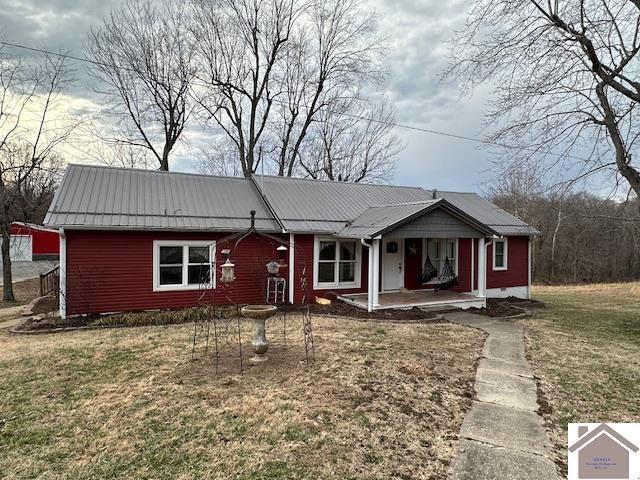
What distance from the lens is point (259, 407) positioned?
14.9ft

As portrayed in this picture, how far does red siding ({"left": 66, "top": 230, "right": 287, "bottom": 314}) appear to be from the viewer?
30.8 feet

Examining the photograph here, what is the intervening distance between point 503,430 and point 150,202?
32.1 feet

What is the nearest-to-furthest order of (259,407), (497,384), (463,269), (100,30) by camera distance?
(259,407)
(497,384)
(463,269)
(100,30)

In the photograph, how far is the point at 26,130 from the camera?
615 inches

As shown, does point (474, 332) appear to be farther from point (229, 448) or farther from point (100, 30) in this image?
point (100, 30)

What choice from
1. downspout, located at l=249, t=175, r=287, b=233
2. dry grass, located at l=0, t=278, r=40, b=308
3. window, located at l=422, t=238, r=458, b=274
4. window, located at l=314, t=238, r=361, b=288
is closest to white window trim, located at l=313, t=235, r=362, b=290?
window, located at l=314, t=238, r=361, b=288

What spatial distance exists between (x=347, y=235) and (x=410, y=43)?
5.99m

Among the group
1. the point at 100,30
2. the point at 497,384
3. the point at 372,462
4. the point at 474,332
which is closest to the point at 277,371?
the point at 372,462

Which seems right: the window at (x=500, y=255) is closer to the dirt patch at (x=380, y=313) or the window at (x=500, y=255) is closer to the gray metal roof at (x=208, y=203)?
the gray metal roof at (x=208, y=203)

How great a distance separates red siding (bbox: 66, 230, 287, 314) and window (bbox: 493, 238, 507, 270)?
1029 centimetres

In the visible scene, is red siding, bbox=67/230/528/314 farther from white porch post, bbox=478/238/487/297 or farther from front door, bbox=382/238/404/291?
white porch post, bbox=478/238/487/297

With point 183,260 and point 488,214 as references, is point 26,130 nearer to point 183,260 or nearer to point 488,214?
point 183,260

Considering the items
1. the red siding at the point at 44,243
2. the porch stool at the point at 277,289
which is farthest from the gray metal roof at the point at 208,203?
the red siding at the point at 44,243

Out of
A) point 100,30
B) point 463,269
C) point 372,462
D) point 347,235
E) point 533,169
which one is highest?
point 100,30
